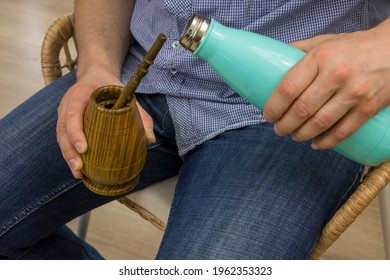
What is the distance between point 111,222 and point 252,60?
828mm

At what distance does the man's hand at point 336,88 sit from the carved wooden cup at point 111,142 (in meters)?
0.15

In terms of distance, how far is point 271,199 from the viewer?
2.05 feet

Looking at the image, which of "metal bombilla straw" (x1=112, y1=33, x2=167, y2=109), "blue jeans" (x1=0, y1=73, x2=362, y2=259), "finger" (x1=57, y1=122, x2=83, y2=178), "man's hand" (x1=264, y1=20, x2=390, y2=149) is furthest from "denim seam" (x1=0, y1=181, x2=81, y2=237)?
"man's hand" (x1=264, y1=20, x2=390, y2=149)

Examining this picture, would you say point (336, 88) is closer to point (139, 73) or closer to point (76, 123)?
point (139, 73)

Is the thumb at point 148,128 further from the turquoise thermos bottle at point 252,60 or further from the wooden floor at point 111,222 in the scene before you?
the wooden floor at point 111,222

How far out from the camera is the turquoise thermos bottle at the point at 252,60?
1.74ft

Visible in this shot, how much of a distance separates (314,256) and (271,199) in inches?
4.1

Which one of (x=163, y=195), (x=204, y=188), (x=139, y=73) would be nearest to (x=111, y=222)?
(x=163, y=195)

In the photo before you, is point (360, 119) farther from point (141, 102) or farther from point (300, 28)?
point (141, 102)

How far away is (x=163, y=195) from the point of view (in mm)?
773

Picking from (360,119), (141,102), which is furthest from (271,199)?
(141,102)

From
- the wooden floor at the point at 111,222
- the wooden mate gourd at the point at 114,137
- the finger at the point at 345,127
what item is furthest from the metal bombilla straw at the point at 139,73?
the wooden floor at the point at 111,222

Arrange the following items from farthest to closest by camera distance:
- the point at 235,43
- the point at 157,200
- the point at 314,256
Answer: the point at 157,200, the point at 314,256, the point at 235,43

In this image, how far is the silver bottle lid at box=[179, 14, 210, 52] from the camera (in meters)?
0.52
